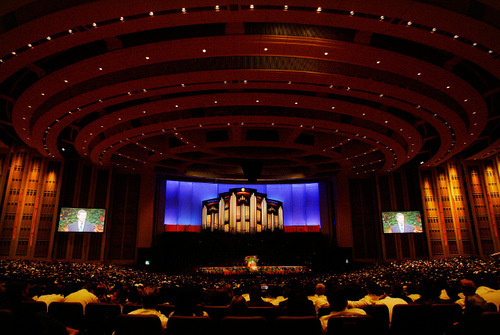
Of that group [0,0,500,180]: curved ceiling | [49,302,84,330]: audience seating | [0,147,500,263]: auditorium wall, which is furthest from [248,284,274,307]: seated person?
[0,147,500,263]: auditorium wall

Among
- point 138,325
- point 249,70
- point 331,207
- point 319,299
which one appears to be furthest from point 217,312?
point 331,207

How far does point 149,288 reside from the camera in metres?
4.06

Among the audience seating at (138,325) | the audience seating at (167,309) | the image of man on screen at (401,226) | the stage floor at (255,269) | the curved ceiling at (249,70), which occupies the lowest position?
the stage floor at (255,269)

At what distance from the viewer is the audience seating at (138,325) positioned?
3012mm

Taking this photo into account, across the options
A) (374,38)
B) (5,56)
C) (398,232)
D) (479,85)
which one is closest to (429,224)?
(398,232)

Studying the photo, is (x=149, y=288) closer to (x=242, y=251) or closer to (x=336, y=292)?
(x=336, y=292)

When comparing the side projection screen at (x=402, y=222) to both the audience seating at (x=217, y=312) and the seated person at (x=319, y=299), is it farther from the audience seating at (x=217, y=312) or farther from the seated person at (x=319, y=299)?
the audience seating at (x=217, y=312)

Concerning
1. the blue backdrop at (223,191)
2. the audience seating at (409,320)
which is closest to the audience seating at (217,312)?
the audience seating at (409,320)

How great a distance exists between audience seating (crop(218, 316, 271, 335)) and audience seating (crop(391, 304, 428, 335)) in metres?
1.74

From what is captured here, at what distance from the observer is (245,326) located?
284 cm

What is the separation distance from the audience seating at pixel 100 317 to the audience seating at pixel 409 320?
130 inches

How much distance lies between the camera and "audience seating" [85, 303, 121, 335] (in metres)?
3.96

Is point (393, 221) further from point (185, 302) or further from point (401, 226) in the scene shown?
point (185, 302)

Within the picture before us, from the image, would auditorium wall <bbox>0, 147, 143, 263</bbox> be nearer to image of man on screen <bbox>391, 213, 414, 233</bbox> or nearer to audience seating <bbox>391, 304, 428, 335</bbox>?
image of man on screen <bbox>391, 213, 414, 233</bbox>
